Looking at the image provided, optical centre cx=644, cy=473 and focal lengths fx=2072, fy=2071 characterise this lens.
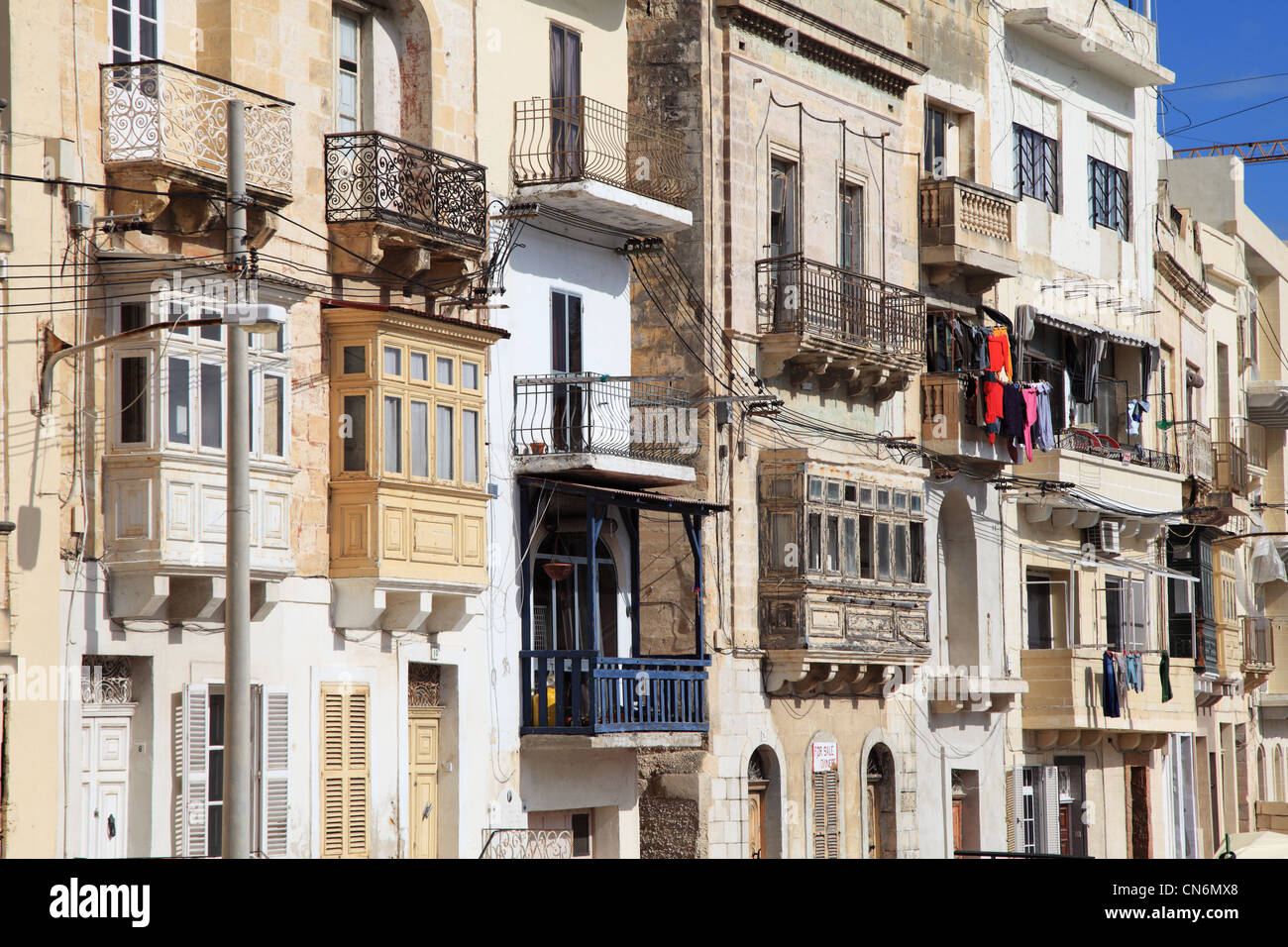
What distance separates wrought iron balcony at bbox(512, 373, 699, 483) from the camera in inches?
943

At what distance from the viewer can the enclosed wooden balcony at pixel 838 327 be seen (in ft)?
92.2

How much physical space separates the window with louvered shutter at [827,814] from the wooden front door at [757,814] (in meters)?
1.09

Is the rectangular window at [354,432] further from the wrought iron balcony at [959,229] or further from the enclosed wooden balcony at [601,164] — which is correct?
the wrought iron balcony at [959,229]

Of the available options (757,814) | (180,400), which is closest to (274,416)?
(180,400)

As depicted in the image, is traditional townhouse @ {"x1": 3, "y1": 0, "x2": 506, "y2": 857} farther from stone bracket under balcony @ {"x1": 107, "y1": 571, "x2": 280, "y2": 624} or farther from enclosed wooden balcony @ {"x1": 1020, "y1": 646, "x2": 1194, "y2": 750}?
enclosed wooden balcony @ {"x1": 1020, "y1": 646, "x2": 1194, "y2": 750}

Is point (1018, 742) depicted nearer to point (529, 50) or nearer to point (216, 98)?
point (529, 50)

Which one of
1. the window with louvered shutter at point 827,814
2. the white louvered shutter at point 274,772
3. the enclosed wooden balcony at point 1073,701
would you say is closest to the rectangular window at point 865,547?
the window with louvered shutter at point 827,814

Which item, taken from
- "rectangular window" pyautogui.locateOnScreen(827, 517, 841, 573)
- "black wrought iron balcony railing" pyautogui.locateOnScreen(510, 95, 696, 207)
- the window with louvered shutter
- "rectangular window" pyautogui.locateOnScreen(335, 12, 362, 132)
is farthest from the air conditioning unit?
"rectangular window" pyautogui.locateOnScreen(335, 12, 362, 132)

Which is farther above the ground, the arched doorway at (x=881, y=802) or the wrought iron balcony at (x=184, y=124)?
the wrought iron balcony at (x=184, y=124)

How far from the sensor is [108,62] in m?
18.4

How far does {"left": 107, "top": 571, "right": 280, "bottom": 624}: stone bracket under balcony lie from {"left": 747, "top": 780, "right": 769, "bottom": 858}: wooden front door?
9.60m

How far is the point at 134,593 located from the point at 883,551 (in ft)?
46.8

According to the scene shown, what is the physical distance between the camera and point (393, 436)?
2131 cm

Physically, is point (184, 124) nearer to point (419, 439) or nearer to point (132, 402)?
point (132, 402)
